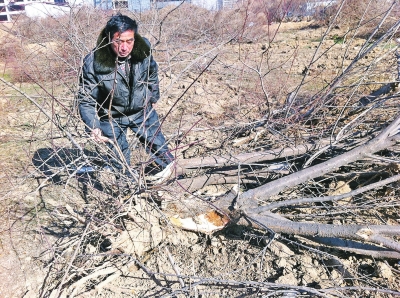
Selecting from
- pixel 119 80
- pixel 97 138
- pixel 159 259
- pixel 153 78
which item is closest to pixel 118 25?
pixel 119 80

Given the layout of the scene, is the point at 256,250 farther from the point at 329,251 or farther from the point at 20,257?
the point at 20,257

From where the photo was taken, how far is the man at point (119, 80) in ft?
8.21

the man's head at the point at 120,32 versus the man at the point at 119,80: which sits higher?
the man's head at the point at 120,32

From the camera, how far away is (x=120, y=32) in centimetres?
246

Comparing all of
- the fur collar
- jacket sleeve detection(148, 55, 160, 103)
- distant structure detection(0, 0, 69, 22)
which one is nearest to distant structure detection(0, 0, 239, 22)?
distant structure detection(0, 0, 69, 22)

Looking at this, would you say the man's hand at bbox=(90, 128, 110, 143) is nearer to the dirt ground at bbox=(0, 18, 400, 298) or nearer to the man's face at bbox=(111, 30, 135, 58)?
the dirt ground at bbox=(0, 18, 400, 298)

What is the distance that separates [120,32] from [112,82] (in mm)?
418

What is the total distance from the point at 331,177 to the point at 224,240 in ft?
3.25

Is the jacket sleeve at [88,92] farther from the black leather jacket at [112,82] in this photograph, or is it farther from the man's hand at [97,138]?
the man's hand at [97,138]

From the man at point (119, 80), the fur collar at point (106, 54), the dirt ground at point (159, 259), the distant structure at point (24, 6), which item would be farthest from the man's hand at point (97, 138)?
the distant structure at point (24, 6)

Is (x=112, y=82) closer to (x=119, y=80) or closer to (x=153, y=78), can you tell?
(x=119, y=80)

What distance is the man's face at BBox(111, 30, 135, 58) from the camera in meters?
2.48

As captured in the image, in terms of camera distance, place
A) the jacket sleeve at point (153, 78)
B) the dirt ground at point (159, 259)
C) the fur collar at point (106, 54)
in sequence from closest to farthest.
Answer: the dirt ground at point (159, 259)
the fur collar at point (106, 54)
the jacket sleeve at point (153, 78)

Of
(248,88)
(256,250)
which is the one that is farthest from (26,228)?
(248,88)
